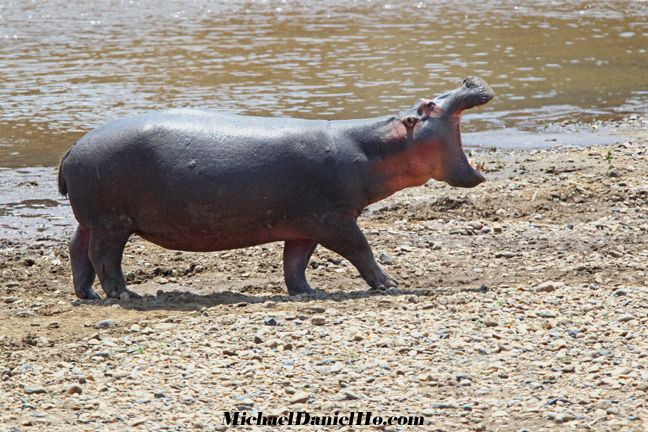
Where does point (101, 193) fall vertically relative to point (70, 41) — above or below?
above

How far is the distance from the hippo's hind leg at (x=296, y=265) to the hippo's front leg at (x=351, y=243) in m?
0.23

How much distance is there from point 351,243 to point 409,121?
94cm

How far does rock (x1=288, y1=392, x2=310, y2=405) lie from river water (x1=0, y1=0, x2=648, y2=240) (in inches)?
260

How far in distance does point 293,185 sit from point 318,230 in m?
0.35

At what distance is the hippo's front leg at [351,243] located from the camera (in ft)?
26.0

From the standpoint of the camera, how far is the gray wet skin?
7.86 metres

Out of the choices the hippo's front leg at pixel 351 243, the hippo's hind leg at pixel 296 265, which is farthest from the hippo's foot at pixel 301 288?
the hippo's front leg at pixel 351 243

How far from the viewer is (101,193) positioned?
7957 mm

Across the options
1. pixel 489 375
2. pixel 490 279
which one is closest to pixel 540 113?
pixel 490 279

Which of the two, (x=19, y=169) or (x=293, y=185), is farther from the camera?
(x=19, y=169)

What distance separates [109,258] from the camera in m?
8.12

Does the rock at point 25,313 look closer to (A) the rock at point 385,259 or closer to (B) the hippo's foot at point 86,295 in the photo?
(B) the hippo's foot at point 86,295

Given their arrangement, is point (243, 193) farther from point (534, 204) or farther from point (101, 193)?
point (534, 204)

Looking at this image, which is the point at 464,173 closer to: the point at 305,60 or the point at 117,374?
the point at 117,374
